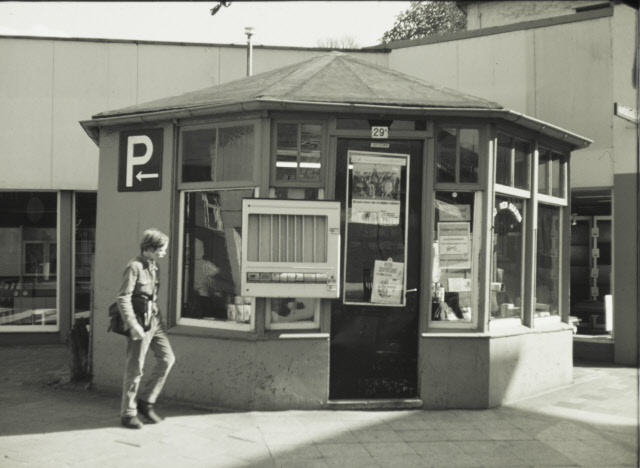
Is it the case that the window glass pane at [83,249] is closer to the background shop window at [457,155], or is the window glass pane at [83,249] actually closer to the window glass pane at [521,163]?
the background shop window at [457,155]

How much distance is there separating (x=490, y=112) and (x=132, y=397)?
4629 mm

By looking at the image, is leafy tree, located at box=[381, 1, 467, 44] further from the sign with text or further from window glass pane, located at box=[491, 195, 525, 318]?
the sign with text

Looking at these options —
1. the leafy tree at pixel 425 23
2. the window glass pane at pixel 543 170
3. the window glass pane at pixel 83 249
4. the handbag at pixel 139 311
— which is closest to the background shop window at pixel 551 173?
the window glass pane at pixel 543 170

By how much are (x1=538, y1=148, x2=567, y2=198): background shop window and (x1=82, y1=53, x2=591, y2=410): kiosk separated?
0.96 metres

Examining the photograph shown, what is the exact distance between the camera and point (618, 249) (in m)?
10.6

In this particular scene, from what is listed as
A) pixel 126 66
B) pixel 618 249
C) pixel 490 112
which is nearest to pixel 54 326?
pixel 126 66

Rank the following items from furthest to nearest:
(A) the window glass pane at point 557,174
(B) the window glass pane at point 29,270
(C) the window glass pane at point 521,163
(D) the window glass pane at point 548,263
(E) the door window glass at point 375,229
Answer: (B) the window glass pane at point 29,270
(A) the window glass pane at point 557,174
(D) the window glass pane at point 548,263
(C) the window glass pane at point 521,163
(E) the door window glass at point 375,229

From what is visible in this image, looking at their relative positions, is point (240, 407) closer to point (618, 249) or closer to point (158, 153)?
point (158, 153)

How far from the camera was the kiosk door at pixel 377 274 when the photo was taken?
7254 millimetres

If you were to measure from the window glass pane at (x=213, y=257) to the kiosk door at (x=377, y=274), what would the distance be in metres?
1.07

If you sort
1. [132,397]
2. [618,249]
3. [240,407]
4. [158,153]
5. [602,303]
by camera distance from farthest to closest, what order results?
[602,303], [618,249], [158,153], [240,407], [132,397]

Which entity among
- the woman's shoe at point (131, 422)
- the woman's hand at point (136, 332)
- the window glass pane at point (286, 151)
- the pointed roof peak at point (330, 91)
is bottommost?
the woman's shoe at point (131, 422)

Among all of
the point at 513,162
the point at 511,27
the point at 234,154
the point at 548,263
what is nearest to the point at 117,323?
the point at 234,154

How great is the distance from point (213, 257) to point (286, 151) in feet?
4.76
